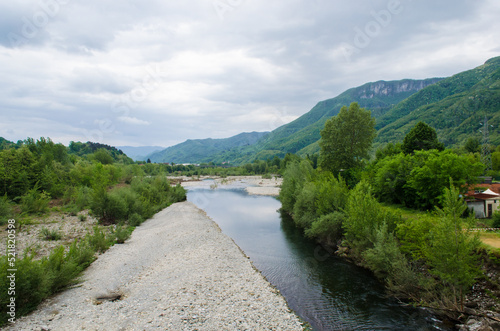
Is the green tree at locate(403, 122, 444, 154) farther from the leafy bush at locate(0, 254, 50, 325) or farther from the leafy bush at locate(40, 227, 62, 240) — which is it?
the leafy bush at locate(40, 227, 62, 240)

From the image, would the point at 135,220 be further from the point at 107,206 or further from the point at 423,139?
the point at 423,139

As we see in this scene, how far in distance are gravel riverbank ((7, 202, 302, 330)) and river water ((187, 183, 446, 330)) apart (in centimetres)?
163

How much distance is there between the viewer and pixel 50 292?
13211mm

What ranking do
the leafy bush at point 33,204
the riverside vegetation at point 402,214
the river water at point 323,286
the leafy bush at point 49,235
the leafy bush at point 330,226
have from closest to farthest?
the riverside vegetation at point 402,214
the river water at point 323,286
the leafy bush at point 49,235
the leafy bush at point 330,226
the leafy bush at point 33,204

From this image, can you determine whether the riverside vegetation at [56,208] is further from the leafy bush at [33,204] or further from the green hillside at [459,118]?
the green hillside at [459,118]

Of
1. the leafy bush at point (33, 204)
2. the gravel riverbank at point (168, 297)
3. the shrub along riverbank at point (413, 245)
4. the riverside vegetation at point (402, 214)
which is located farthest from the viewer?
the leafy bush at point (33, 204)

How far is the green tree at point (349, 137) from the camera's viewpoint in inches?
1665

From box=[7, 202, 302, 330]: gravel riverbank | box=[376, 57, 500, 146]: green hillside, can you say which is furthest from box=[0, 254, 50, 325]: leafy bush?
box=[376, 57, 500, 146]: green hillside

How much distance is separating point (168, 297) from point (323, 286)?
10127 millimetres

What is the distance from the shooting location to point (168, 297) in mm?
14156

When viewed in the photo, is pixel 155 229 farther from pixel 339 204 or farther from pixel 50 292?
pixel 339 204

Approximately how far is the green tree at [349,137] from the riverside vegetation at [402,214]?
0.50 feet

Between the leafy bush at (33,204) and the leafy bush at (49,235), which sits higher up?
the leafy bush at (33,204)

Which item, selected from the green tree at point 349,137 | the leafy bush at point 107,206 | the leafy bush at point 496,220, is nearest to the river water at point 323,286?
the leafy bush at point 496,220
